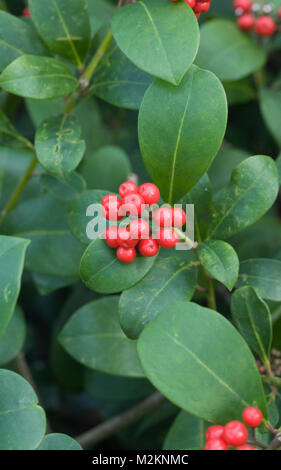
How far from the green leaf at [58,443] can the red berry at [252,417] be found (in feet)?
0.93

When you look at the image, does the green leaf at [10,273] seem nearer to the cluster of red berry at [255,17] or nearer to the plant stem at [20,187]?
the plant stem at [20,187]

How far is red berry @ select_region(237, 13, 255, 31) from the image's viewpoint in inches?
64.4

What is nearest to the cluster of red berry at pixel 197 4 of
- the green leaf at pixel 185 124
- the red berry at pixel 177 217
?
the green leaf at pixel 185 124

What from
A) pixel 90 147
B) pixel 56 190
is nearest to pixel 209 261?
pixel 56 190

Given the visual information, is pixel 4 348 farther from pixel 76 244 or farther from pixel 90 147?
pixel 90 147

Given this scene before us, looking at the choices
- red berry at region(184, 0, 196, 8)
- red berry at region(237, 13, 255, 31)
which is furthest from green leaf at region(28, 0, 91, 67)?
red berry at region(237, 13, 255, 31)

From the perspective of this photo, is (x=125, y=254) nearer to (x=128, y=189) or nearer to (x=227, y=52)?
(x=128, y=189)

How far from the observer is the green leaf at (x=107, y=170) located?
1.59 meters

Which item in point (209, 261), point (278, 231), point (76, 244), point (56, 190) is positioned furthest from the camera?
point (278, 231)

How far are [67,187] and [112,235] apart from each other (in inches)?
15.3

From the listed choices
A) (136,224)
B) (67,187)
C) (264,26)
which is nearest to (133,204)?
(136,224)

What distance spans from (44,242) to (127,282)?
1.80 ft
